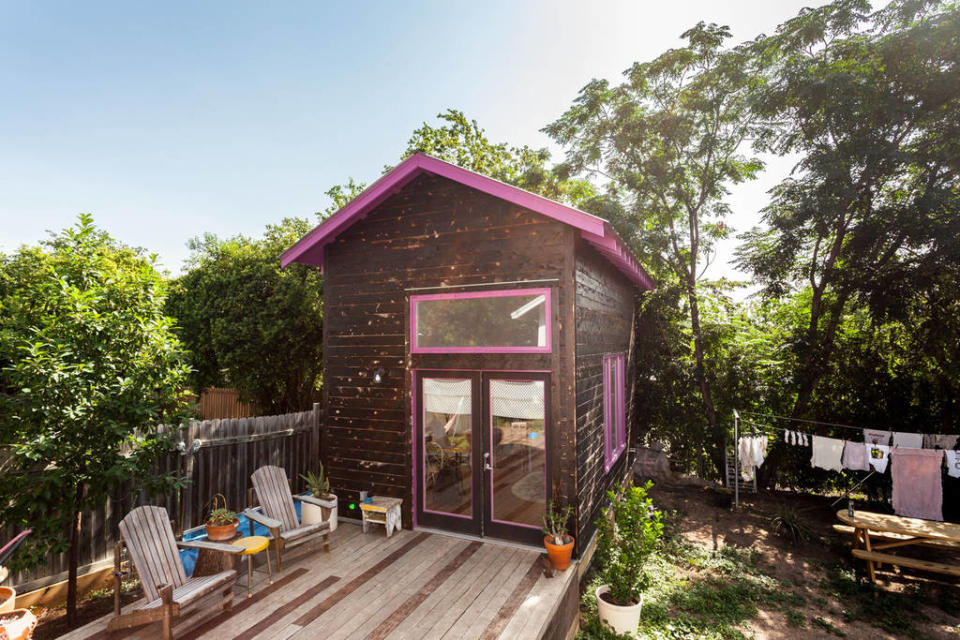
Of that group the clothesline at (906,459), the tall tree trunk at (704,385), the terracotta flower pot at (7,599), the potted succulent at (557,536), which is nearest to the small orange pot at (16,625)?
the terracotta flower pot at (7,599)

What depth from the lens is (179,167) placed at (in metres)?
20.0

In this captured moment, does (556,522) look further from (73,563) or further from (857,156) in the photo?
(857,156)

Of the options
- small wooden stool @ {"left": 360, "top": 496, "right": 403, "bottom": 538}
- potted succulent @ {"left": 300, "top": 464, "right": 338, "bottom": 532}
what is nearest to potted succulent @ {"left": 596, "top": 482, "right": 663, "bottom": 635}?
small wooden stool @ {"left": 360, "top": 496, "right": 403, "bottom": 538}

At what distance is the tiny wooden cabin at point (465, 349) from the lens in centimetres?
507

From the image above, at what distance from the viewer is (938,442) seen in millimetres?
7512

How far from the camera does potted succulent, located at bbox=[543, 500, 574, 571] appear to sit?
4516mm


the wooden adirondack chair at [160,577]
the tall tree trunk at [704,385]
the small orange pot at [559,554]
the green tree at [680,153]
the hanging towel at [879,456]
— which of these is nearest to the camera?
the wooden adirondack chair at [160,577]

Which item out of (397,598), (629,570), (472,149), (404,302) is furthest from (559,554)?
(472,149)

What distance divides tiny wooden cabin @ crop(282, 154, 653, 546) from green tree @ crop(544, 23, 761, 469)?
204 inches

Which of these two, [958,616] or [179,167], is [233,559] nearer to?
[958,616]

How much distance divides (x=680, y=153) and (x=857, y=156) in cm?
370

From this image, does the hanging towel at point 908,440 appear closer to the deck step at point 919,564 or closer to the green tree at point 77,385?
the deck step at point 919,564

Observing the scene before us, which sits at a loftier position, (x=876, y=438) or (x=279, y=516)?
(x=876, y=438)

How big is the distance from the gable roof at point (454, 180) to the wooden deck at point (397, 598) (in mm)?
3788
